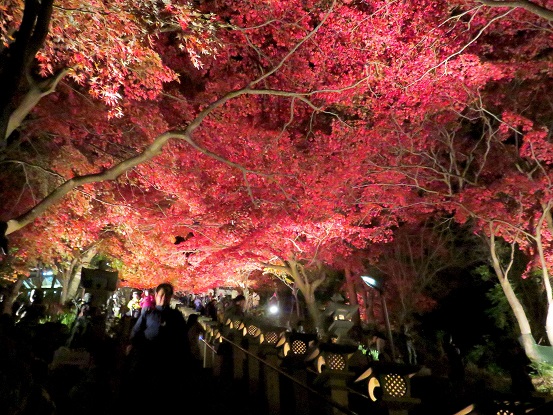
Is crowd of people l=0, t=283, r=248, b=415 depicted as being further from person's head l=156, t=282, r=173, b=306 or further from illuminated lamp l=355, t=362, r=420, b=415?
illuminated lamp l=355, t=362, r=420, b=415

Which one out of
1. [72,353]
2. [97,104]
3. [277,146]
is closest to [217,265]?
[277,146]

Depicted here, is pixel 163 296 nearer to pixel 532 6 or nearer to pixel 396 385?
pixel 396 385

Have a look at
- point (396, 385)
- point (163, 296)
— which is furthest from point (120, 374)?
point (396, 385)

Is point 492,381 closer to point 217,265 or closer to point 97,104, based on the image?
point 217,265

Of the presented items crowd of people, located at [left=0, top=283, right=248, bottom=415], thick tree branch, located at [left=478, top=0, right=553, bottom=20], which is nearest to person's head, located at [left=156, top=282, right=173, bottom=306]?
crowd of people, located at [left=0, top=283, right=248, bottom=415]

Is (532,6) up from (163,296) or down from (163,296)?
up

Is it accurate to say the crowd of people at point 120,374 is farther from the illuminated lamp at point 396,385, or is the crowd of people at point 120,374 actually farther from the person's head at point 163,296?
the illuminated lamp at point 396,385

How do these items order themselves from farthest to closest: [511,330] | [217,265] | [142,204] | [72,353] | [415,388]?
[217,265], [511,330], [142,204], [72,353], [415,388]

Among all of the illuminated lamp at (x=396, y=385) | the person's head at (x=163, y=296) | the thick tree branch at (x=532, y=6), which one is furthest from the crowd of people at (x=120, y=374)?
the thick tree branch at (x=532, y=6)

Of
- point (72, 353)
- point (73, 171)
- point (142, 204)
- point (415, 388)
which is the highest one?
point (142, 204)

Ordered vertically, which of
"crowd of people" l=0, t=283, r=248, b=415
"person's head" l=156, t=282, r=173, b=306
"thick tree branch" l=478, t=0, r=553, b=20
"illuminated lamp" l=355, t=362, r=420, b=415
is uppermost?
"thick tree branch" l=478, t=0, r=553, b=20

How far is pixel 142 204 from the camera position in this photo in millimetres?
16875

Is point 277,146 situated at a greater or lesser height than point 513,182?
greater

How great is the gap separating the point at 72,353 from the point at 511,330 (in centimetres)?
1866
